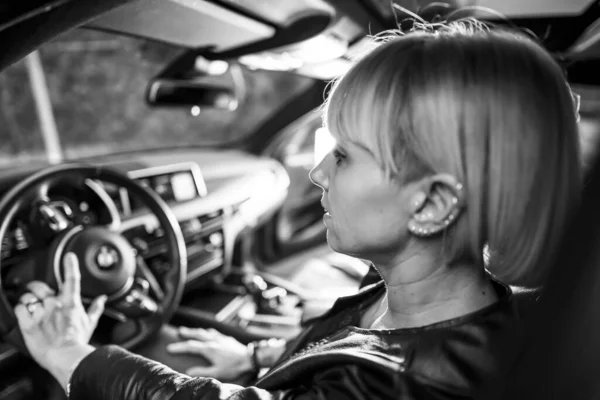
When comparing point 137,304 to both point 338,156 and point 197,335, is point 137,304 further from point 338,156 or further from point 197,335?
point 338,156

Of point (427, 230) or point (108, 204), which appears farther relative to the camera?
point (108, 204)

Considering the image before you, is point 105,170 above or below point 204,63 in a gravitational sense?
below

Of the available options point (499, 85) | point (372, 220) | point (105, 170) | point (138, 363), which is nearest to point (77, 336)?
point (138, 363)

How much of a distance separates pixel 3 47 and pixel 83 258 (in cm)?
80

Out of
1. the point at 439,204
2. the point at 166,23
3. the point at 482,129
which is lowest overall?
the point at 439,204

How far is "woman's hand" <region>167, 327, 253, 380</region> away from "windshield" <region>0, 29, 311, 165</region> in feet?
12.1

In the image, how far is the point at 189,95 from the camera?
2254mm

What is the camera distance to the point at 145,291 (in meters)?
1.71

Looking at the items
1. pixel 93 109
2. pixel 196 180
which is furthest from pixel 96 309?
pixel 93 109

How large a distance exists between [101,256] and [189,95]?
0.91m

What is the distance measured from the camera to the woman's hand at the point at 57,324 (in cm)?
116

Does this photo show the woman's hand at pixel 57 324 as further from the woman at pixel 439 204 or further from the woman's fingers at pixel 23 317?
the woman at pixel 439 204

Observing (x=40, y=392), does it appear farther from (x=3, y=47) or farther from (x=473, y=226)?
(x=473, y=226)

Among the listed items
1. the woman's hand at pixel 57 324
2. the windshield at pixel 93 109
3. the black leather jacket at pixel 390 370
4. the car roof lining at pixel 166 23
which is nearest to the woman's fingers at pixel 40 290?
the woman's hand at pixel 57 324
